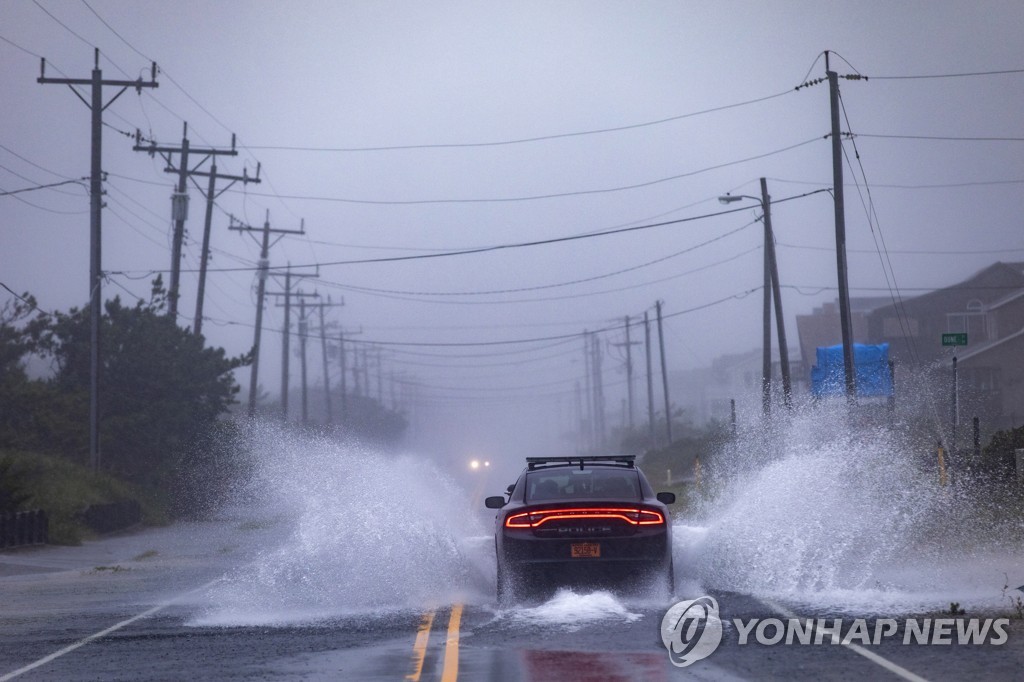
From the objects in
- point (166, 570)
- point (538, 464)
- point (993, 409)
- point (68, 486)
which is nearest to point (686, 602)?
point (538, 464)

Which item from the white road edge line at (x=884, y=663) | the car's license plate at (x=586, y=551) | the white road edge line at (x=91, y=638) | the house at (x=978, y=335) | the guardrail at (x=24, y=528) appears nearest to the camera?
the white road edge line at (x=884, y=663)

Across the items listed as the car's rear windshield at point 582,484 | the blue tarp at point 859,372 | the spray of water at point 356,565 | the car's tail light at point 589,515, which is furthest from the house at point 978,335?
the car's tail light at point 589,515

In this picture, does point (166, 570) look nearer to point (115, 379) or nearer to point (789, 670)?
point (789, 670)

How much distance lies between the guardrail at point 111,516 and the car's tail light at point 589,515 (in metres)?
21.2

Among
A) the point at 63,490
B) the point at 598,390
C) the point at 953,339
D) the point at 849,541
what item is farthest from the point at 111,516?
the point at 598,390

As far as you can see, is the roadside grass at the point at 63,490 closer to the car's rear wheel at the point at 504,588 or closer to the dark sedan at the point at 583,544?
the car's rear wheel at the point at 504,588

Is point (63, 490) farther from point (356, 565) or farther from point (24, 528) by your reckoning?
Answer: point (356, 565)

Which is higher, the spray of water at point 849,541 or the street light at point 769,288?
the street light at point 769,288

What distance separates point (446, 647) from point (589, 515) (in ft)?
9.09

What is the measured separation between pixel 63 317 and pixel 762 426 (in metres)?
22.5

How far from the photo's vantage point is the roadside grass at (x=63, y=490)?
94.6 feet

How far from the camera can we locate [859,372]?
Result: 42.3 meters

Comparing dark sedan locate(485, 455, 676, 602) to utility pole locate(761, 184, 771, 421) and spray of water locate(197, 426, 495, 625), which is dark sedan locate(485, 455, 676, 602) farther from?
utility pole locate(761, 184, 771, 421)

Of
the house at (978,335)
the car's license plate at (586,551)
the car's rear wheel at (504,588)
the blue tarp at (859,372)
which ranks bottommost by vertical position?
the car's rear wheel at (504,588)
